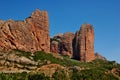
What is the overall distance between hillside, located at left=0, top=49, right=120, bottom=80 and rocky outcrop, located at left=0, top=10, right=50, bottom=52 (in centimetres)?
304

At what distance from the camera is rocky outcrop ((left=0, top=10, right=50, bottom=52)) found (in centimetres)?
11762

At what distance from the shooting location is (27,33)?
122 meters

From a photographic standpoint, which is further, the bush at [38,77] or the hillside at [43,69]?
the hillside at [43,69]

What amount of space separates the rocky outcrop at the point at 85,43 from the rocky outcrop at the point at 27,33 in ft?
48.1

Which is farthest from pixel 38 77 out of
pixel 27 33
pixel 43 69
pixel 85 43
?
pixel 85 43

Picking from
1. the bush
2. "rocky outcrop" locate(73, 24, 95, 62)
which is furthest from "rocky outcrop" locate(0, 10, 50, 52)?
the bush

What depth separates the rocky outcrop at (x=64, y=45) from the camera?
490 ft

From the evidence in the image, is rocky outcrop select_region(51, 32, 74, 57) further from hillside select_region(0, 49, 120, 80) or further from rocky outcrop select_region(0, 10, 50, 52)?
hillside select_region(0, 49, 120, 80)

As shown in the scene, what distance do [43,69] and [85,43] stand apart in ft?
117

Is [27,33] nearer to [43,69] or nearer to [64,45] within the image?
[43,69]

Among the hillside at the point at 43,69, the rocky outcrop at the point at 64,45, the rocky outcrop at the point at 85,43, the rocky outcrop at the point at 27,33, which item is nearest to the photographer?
the hillside at the point at 43,69

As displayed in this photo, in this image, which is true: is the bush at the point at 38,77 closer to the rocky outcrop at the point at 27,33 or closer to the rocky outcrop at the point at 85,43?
the rocky outcrop at the point at 27,33

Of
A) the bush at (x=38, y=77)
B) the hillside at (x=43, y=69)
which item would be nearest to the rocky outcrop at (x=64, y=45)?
the hillside at (x=43, y=69)

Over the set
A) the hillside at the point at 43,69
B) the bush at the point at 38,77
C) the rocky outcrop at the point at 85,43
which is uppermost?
the rocky outcrop at the point at 85,43
